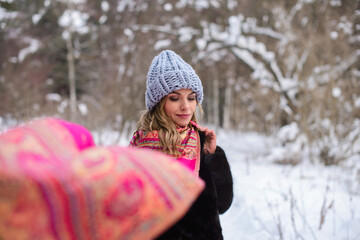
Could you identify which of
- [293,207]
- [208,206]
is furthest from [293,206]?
[208,206]

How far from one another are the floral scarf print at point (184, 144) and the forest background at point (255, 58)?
6.72 ft

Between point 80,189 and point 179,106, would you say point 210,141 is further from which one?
point 80,189

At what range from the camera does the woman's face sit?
1297 mm

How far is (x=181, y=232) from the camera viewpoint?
1.01 metres

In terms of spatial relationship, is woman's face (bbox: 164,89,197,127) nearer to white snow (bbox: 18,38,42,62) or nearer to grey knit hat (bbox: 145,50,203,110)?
grey knit hat (bbox: 145,50,203,110)

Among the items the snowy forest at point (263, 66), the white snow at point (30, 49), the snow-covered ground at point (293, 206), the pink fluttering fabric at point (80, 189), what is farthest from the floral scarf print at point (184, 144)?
the white snow at point (30, 49)

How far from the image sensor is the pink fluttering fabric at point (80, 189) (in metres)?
0.51

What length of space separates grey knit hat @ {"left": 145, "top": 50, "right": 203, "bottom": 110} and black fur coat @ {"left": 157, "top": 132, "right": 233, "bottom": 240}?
0.30m

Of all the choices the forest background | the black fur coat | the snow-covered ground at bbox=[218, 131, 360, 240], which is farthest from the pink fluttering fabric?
the forest background

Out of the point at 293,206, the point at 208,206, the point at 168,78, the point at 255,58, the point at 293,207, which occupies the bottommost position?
the point at 293,207

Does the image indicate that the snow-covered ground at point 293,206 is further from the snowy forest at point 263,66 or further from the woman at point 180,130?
the woman at point 180,130

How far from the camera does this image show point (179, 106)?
1.30 meters

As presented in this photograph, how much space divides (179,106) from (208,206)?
Result: 50cm

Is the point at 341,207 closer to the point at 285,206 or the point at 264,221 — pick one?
the point at 285,206
